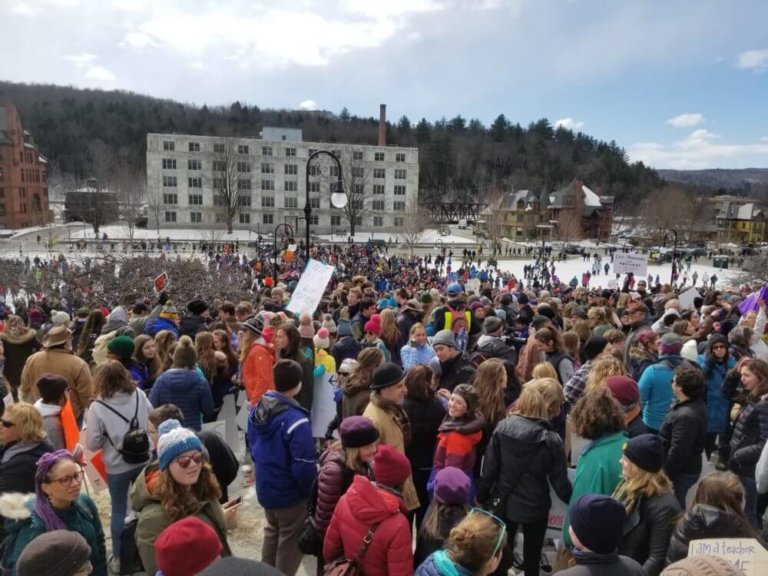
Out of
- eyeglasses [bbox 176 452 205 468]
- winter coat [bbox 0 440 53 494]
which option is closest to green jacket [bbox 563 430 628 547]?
eyeglasses [bbox 176 452 205 468]

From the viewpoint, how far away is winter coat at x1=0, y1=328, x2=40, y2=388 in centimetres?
725

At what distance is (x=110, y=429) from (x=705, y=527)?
13.7ft

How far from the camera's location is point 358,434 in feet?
10.8

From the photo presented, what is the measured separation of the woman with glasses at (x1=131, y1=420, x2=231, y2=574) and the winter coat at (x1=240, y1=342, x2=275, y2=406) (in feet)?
8.05

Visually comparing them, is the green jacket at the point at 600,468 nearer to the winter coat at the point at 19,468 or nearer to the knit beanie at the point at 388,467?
the knit beanie at the point at 388,467

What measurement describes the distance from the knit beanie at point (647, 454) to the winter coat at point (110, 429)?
3667 mm

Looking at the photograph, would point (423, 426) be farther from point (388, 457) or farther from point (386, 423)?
point (388, 457)

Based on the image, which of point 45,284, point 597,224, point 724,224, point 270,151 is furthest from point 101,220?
point 724,224

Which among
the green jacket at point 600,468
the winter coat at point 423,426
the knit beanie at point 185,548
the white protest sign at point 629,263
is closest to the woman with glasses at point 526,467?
the green jacket at point 600,468

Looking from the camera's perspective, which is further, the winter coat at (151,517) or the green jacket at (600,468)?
the green jacket at (600,468)

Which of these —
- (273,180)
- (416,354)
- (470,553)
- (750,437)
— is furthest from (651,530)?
(273,180)

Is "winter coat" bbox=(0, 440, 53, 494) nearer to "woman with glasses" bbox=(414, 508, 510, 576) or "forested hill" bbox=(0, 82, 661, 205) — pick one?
"woman with glasses" bbox=(414, 508, 510, 576)

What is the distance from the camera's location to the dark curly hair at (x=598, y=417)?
384cm

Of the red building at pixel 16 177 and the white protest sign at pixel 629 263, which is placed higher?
the red building at pixel 16 177
